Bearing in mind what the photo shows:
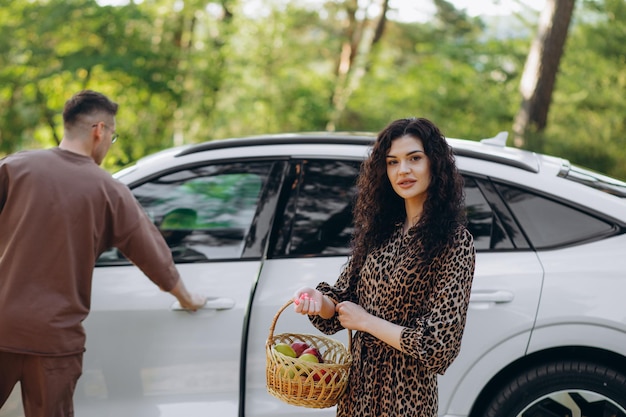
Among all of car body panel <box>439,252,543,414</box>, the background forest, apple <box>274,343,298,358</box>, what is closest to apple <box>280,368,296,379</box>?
apple <box>274,343,298,358</box>

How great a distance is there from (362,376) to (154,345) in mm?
1338

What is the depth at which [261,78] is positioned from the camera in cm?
1838

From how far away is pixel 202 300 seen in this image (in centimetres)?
341

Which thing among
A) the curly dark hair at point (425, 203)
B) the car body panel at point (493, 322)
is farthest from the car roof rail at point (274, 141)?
the curly dark hair at point (425, 203)

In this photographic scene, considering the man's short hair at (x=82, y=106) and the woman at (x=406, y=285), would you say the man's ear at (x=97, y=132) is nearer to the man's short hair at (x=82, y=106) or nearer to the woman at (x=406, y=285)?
the man's short hair at (x=82, y=106)

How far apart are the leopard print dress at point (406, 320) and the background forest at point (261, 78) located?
243 inches

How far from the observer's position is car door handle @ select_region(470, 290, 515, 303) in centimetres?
325

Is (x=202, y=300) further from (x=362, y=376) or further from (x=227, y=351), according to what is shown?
(x=362, y=376)

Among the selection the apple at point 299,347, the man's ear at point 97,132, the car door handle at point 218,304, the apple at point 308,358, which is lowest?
the car door handle at point 218,304

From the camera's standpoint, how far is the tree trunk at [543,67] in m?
10.4

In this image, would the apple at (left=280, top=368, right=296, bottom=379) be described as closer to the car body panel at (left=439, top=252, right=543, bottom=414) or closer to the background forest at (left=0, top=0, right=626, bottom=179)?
the car body panel at (left=439, top=252, right=543, bottom=414)

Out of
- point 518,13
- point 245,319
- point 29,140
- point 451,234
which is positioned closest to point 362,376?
point 451,234

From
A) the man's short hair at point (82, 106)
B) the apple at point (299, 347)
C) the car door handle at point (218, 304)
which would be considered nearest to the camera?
the apple at point (299, 347)

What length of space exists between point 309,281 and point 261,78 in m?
15.3
